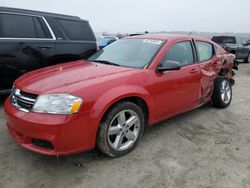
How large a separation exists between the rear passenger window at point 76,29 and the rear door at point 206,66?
103 inches

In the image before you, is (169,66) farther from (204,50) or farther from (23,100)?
(23,100)

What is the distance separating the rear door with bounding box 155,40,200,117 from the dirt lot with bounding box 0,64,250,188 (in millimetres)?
444

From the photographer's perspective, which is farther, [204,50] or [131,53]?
[204,50]

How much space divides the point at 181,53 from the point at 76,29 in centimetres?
276

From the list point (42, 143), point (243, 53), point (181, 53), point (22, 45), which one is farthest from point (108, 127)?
point (243, 53)

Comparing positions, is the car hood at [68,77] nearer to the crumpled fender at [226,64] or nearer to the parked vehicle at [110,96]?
the parked vehicle at [110,96]

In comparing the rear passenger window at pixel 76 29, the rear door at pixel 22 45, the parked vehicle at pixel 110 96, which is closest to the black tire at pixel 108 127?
the parked vehicle at pixel 110 96

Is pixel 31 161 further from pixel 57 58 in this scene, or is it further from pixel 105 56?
pixel 57 58

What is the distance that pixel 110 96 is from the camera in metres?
2.91

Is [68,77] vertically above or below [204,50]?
below

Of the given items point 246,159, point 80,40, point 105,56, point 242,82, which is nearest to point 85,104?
point 105,56

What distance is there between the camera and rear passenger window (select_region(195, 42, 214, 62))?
15.0 ft

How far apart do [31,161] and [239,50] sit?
13.9 metres

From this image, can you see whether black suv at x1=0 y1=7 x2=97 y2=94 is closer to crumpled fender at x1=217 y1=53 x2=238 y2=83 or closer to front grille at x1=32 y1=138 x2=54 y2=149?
front grille at x1=32 y1=138 x2=54 y2=149
